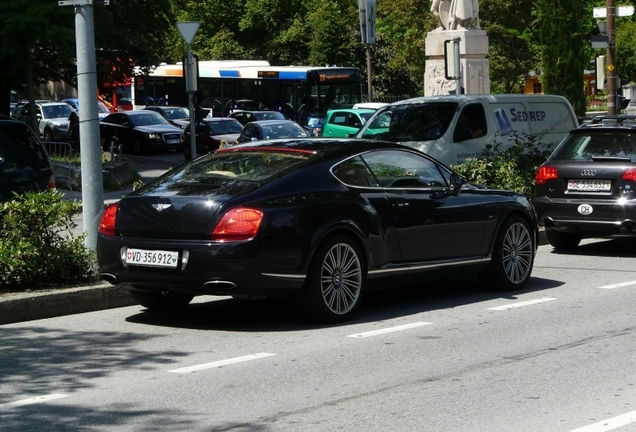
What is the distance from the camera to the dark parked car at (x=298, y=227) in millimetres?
9133

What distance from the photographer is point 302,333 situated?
9.38m

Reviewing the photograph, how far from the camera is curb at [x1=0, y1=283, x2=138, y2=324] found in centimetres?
984

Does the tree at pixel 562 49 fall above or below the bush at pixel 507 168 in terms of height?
above

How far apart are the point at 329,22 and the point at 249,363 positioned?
55735 millimetres

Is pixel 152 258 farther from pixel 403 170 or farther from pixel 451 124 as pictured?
pixel 451 124

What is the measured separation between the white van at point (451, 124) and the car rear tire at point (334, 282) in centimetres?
832

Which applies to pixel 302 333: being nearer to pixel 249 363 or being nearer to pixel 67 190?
pixel 249 363

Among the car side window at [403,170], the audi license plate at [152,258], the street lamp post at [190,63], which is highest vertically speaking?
the street lamp post at [190,63]

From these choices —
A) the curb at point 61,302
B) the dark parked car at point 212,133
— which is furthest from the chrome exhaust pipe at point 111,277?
the dark parked car at point 212,133

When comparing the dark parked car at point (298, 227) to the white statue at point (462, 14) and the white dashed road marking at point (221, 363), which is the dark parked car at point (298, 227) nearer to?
the white dashed road marking at point (221, 363)

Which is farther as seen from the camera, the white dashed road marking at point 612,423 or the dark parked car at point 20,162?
the dark parked car at point 20,162

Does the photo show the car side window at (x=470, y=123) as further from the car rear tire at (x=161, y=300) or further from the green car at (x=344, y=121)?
the green car at (x=344, y=121)

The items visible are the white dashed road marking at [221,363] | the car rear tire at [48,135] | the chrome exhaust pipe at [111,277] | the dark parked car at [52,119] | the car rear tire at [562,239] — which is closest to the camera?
the white dashed road marking at [221,363]

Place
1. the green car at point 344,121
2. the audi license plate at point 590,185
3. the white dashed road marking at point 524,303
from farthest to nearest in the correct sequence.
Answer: the green car at point 344,121
the audi license plate at point 590,185
the white dashed road marking at point 524,303
